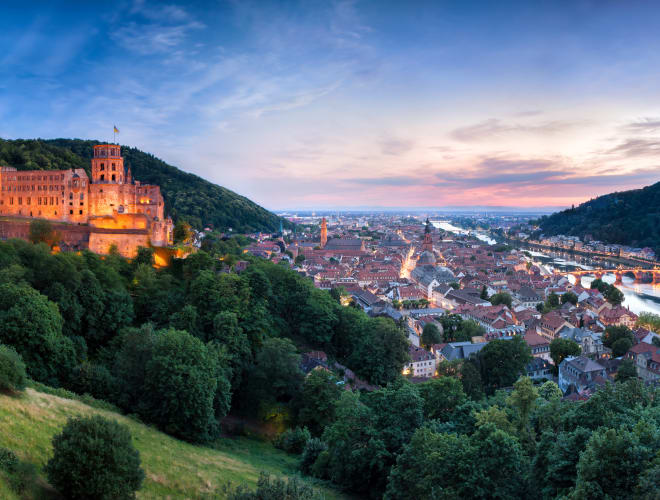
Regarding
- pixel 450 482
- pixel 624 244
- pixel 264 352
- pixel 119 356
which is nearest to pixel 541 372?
pixel 264 352

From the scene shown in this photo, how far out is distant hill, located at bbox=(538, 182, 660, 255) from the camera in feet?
441

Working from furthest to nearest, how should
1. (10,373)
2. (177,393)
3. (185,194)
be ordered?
(185,194)
(177,393)
(10,373)

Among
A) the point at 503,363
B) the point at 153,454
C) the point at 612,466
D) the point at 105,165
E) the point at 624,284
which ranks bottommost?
the point at 503,363

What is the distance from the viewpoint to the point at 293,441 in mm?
23062

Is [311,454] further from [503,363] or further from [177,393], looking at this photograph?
[503,363]

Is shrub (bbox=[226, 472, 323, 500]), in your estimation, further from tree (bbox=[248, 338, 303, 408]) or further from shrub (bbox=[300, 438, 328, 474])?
tree (bbox=[248, 338, 303, 408])

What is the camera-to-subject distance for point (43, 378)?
18344 millimetres

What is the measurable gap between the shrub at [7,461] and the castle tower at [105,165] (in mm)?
36062

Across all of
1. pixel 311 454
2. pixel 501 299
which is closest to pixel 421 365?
pixel 311 454

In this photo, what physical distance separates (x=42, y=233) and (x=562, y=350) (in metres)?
47.8

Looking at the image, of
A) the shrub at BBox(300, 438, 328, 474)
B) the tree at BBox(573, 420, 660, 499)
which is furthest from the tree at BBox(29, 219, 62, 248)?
the tree at BBox(573, 420, 660, 499)

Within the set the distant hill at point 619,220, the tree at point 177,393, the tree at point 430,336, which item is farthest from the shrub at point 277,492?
the distant hill at point 619,220

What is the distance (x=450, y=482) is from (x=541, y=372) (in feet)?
107

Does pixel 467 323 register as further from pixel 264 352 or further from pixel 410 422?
pixel 410 422
